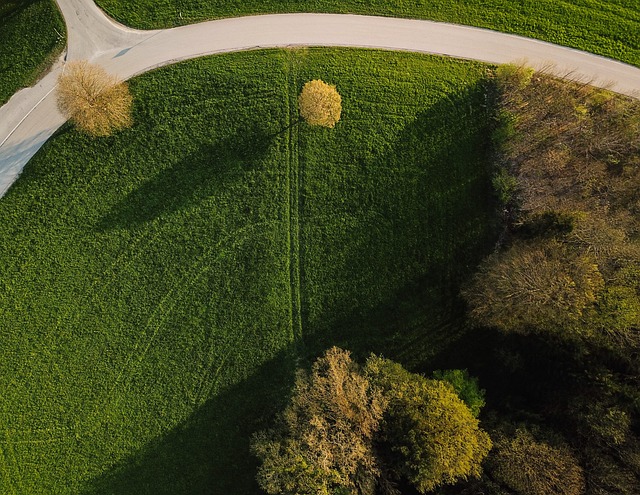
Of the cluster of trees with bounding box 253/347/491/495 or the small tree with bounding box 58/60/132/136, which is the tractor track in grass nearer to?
the cluster of trees with bounding box 253/347/491/495

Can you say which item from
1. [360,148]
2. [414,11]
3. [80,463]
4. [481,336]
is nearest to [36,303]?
[80,463]

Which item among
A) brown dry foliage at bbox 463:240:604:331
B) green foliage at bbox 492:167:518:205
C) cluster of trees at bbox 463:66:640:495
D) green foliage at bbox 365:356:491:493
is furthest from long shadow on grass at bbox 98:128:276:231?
brown dry foliage at bbox 463:240:604:331

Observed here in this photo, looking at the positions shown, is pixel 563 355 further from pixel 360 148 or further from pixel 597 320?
pixel 360 148

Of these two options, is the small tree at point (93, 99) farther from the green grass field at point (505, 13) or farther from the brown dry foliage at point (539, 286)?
the brown dry foliage at point (539, 286)

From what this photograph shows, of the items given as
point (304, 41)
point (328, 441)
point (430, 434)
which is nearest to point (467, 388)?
point (430, 434)

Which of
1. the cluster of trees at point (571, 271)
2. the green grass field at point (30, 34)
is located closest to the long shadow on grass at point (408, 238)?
the cluster of trees at point (571, 271)

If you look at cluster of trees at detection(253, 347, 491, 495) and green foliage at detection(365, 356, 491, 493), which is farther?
cluster of trees at detection(253, 347, 491, 495)
